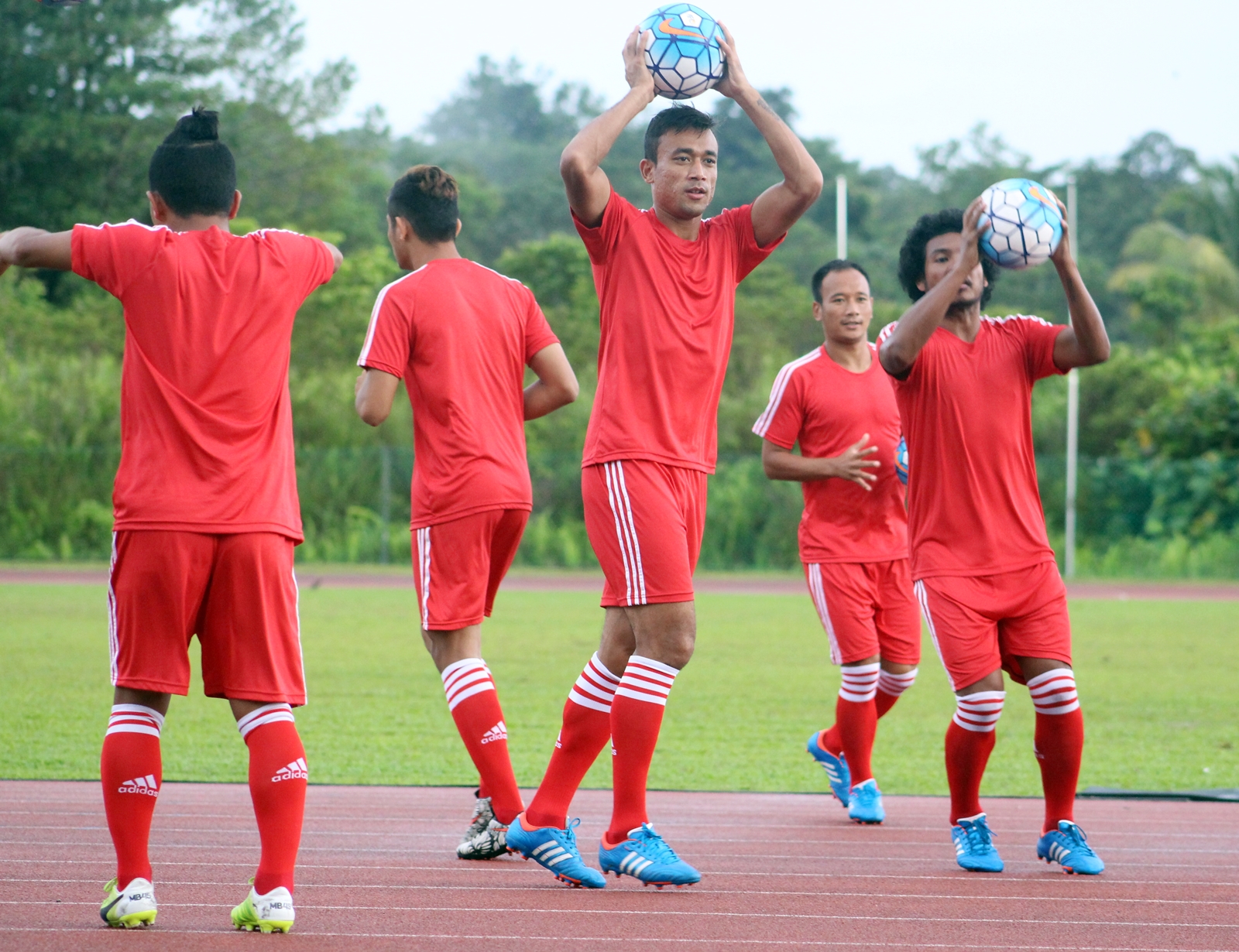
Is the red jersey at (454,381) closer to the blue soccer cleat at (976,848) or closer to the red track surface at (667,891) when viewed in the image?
the red track surface at (667,891)

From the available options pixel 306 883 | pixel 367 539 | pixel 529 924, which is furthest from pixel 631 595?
pixel 367 539

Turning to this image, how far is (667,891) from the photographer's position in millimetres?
4668

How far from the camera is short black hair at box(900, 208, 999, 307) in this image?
219 inches

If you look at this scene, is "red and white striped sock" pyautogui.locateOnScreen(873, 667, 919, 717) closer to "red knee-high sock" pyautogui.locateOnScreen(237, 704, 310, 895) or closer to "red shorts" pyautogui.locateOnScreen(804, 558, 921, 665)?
"red shorts" pyautogui.locateOnScreen(804, 558, 921, 665)

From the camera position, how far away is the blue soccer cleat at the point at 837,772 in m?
6.58

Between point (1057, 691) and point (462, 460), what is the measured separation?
226 centimetres

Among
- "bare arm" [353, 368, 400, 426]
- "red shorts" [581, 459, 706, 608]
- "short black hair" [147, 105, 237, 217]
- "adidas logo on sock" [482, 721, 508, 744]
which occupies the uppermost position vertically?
"short black hair" [147, 105, 237, 217]

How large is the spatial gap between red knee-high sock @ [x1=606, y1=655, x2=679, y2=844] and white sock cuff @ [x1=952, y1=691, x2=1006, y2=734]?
47.8 inches

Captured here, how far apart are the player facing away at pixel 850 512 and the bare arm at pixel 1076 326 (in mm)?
1445

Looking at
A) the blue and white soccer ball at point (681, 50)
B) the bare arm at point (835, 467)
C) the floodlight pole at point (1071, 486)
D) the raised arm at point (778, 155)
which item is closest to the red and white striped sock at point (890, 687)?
the bare arm at point (835, 467)

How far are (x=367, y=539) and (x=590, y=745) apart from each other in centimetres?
2439

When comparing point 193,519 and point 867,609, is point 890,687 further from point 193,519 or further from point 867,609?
point 193,519

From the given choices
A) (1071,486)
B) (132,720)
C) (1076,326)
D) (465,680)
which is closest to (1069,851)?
(1076,326)

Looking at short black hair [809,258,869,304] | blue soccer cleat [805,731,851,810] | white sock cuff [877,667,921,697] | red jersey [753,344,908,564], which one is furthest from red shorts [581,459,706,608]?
short black hair [809,258,869,304]
